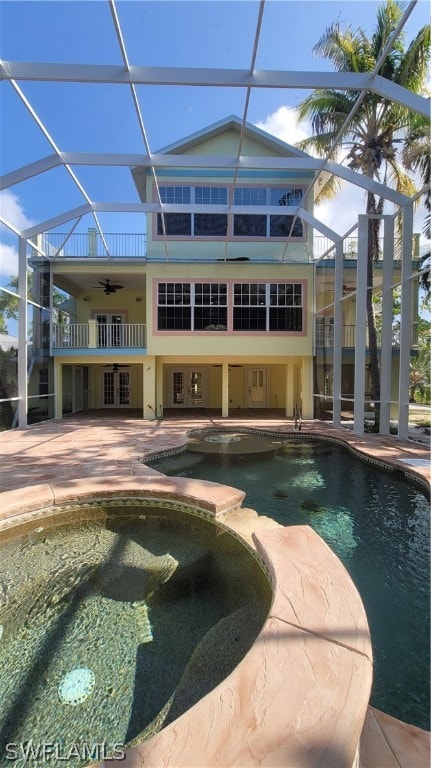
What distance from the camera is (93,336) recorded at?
13477 mm

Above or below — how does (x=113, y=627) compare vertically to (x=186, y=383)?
below

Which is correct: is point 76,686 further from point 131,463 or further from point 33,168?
point 33,168

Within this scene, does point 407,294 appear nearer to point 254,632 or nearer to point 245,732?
point 254,632

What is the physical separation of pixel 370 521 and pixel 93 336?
449 inches

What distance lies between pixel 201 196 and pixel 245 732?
14.8 m

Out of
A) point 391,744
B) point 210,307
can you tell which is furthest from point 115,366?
point 391,744

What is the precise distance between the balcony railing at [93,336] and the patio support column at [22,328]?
251 centimetres

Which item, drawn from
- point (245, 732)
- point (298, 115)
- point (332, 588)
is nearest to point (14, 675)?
point (245, 732)

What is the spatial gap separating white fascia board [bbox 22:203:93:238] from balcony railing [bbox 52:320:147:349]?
3.38 metres

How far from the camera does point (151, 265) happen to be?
13.4 meters

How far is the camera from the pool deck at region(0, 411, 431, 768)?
1.83 meters

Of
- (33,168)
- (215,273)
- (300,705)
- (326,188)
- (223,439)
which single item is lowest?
(223,439)

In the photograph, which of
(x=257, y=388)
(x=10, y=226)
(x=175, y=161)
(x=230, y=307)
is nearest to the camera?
(x=175, y=161)

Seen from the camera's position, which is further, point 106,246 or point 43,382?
point 106,246
